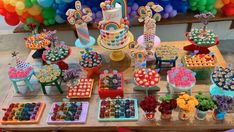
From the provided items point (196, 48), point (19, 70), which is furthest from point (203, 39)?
point (19, 70)

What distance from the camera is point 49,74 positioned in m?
1.63

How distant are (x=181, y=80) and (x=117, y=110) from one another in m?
0.40

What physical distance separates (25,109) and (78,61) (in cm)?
51

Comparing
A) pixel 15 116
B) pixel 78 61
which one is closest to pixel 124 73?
pixel 78 61

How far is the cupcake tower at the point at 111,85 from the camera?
1.57 meters

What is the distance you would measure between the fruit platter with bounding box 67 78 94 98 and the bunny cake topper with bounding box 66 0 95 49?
0.26 m

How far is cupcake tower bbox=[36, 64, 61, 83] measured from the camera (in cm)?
160

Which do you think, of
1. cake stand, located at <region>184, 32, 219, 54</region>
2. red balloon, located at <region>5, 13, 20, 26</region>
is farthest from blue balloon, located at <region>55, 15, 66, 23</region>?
cake stand, located at <region>184, 32, 219, 54</region>

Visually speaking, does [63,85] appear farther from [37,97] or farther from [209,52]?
[209,52]

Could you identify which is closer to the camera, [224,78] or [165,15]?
[224,78]

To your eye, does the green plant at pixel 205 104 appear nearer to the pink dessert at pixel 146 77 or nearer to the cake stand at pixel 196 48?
the pink dessert at pixel 146 77

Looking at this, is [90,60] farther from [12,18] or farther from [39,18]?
[12,18]

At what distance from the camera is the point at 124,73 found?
68.6 inches

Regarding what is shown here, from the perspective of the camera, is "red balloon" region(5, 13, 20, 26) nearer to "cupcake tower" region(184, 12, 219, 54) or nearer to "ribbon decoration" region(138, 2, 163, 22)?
"ribbon decoration" region(138, 2, 163, 22)
